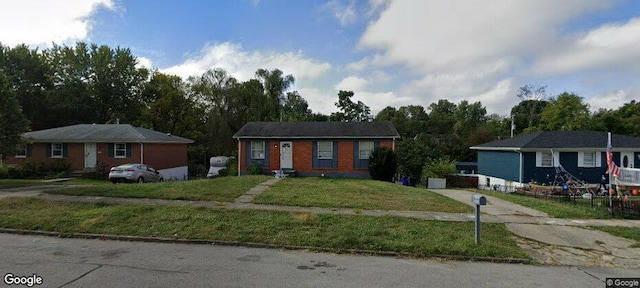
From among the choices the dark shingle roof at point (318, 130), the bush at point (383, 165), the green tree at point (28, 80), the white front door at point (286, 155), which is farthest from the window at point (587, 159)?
the green tree at point (28, 80)

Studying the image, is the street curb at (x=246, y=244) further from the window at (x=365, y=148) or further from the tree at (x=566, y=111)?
the tree at (x=566, y=111)

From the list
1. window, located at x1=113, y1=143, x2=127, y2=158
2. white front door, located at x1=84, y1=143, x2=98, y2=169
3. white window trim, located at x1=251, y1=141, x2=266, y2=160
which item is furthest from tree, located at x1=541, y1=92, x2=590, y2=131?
white front door, located at x1=84, y1=143, x2=98, y2=169

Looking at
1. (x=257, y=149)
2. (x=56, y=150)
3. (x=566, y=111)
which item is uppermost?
(x=566, y=111)

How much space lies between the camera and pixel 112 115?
138 ft

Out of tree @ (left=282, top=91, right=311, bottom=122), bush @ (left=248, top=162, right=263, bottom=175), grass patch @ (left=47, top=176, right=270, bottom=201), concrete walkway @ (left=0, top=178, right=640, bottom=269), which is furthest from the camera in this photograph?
tree @ (left=282, top=91, right=311, bottom=122)

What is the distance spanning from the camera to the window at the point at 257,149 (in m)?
24.7

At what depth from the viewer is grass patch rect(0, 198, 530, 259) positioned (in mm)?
7316

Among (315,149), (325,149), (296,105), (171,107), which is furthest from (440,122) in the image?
(315,149)

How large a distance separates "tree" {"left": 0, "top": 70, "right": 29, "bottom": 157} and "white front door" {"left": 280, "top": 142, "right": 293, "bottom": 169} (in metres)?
13.7

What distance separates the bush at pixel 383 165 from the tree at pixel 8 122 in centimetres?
1872

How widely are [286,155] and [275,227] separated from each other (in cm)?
1599

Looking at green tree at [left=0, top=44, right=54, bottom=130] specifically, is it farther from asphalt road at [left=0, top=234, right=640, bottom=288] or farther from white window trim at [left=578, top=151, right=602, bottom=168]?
white window trim at [left=578, top=151, right=602, bottom=168]

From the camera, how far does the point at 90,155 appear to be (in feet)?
84.2

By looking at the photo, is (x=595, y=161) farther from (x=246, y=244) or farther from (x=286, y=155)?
(x=246, y=244)
